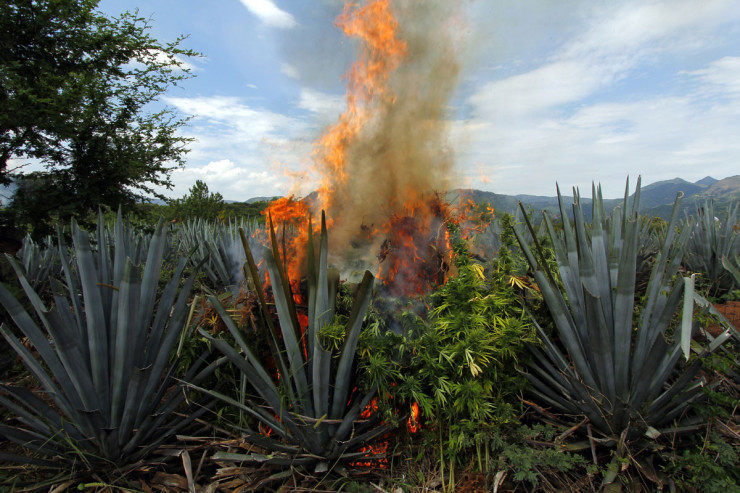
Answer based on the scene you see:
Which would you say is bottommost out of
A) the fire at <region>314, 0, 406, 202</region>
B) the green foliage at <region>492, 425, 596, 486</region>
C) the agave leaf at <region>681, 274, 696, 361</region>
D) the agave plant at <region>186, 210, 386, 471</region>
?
the green foliage at <region>492, 425, 596, 486</region>

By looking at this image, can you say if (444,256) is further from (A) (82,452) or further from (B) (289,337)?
(A) (82,452)

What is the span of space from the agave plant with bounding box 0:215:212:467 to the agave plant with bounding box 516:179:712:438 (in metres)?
2.50

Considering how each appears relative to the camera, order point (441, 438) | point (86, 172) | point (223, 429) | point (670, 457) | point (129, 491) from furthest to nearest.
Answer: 1. point (86, 172)
2. point (223, 429)
3. point (441, 438)
4. point (129, 491)
5. point (670, 457)

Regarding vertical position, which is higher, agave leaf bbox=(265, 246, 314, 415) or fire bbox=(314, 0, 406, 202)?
fire bbox=(314, 0, 406, 202)

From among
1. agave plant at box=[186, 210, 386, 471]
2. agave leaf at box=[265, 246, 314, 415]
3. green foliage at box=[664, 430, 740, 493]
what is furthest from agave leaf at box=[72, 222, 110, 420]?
green foliage at box=[664, 430, 740, 493]

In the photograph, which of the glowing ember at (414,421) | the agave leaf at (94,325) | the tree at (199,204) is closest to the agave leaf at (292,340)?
the glowing ember at (414,421)

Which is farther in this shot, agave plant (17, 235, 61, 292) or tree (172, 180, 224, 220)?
tree (172, 180, 224, 220)

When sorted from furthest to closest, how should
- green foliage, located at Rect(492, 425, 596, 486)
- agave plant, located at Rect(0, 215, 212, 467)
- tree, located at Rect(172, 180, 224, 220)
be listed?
1. tree, located at Rect(172, 180, 224, 220)
2. agave plant, located at Rect(0, 215, 212, 467)
3. green foliage, located at Rect(492, 425, 596, 486)

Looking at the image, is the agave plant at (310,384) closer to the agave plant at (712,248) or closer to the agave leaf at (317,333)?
the agave leaf at (317,333)

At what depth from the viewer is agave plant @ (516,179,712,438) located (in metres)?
2.26

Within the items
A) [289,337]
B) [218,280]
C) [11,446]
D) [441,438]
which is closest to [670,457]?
[441,438]

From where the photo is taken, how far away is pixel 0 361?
3742 mm

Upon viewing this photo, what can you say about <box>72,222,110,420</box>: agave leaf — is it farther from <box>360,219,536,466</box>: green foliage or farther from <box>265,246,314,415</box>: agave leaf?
<box>360,219,536,466</box>: green foliage

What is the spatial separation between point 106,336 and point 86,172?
11.0m
